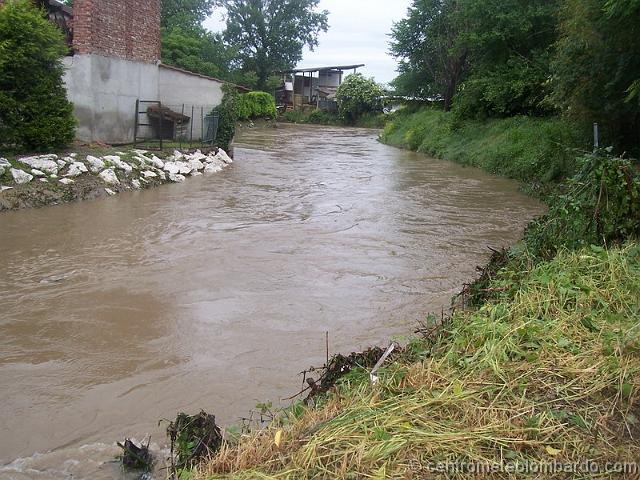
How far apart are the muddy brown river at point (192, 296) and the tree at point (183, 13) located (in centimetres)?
3258

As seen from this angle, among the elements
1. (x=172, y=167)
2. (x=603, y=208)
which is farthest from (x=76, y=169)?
(x=603, y=208)

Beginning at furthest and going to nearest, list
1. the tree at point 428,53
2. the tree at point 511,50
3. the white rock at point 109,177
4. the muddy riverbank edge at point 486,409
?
the tree at point 428,53
the tree at point 511,50
the white rock at point 109,177
the muddy riverbank edge at point 486,409

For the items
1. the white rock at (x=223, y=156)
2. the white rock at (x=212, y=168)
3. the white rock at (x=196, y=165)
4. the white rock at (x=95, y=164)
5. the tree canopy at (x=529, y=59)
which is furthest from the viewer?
the white rock at (x=223, y=156)

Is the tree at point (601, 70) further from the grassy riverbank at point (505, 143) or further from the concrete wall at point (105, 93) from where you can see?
the concrete wall at point (105, 93)

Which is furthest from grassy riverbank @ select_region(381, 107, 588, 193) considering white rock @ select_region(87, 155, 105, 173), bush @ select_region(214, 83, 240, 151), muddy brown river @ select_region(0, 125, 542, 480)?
white rock @ select_region(87, 155, 105, 173)

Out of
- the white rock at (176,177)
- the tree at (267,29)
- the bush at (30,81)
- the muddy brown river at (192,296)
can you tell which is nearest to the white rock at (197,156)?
the white rock at (176,177)

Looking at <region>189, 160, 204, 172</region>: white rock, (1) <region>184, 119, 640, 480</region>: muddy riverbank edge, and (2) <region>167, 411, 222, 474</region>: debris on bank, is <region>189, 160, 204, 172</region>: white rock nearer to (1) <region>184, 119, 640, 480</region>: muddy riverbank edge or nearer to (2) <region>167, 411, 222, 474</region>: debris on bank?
(1) <region>184, 119, 640, 480</region>: muddy riverbank edge

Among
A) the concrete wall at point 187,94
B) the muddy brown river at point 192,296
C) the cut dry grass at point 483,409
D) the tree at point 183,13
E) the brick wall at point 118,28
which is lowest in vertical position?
the muddy brown river at point 192,296

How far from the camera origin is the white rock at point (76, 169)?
42.7ft

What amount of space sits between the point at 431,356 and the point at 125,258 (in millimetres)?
6021

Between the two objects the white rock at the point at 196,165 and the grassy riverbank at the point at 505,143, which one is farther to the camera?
the white rock at the point at 196,165

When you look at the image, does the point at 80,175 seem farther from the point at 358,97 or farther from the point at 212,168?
the point at 358,97

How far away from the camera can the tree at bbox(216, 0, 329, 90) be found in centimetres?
5797

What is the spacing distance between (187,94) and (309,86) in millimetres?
39535
